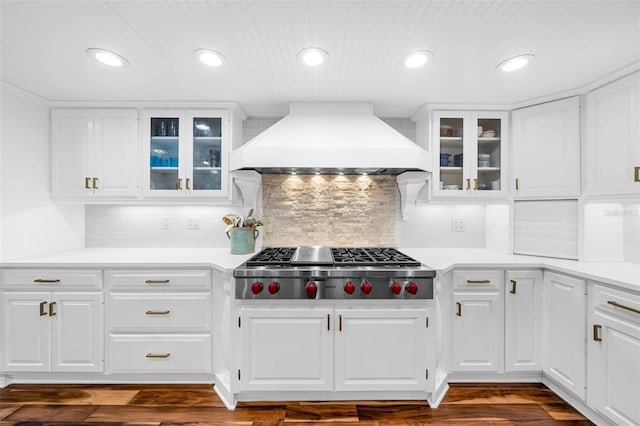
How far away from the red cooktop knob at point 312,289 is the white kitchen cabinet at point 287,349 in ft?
0.37

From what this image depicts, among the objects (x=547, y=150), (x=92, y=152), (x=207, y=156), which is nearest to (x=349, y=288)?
(x=207, y=156)

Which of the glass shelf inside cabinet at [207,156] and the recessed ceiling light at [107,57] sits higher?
the recessed ceiling light at [107,57]

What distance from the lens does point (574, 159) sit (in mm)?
2334

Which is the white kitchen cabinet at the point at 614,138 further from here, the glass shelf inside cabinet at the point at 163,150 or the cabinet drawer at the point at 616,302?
the glass shelf inside cabinet at the point at 163,150

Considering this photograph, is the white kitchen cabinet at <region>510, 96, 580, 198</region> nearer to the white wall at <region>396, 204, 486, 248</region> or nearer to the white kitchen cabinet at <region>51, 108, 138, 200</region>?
the white wall at <region>396, 204, 486, 248</region>

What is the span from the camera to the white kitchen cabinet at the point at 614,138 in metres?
1.97

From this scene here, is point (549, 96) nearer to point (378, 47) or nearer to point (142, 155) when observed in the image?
point (378, 47)

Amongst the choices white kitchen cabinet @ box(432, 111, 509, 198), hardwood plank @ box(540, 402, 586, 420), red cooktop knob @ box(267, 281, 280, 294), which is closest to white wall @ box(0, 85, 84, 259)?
red cooktop knob @ box(267, 281, 280, 294)

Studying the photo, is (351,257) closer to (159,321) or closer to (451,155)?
(451,155)

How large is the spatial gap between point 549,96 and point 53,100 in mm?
4309

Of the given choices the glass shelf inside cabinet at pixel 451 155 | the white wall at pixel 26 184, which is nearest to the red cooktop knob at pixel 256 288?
the glass shelf inside cabinet at pixel 451 155

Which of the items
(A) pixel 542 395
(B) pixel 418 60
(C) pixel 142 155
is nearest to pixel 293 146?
(B) pixel 418 60

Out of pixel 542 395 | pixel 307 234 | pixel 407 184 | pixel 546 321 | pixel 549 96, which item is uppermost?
pixel 549 96

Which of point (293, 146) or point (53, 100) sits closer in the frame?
point (293, 146)
